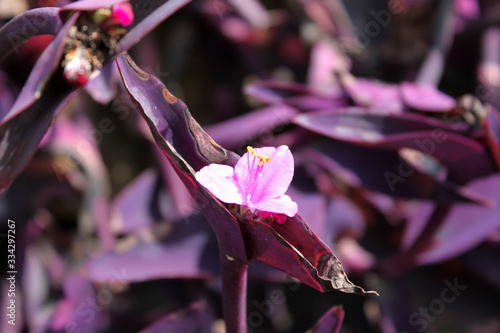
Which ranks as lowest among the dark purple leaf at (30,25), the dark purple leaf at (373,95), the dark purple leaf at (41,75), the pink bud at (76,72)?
the dark purple leaf at (373,95)

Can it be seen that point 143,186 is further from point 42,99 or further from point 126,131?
point 42,99

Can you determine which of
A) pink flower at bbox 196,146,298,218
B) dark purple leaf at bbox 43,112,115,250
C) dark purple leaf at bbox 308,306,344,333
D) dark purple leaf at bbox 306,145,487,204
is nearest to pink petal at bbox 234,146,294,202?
pink flower at bbox 196,146,298,218

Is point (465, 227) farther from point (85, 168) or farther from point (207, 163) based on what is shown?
point (85, 168)

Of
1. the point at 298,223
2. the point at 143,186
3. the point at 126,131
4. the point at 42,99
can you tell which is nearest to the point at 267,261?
the point at 298,223

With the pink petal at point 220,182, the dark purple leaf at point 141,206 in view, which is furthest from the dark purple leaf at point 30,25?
the dark purple leaf at point 141,206

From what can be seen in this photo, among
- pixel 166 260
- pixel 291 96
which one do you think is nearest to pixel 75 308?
pixel 166 260

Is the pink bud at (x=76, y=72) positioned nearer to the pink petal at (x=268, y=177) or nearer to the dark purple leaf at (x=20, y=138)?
the dark purple leaf at (x=20, y=138)
